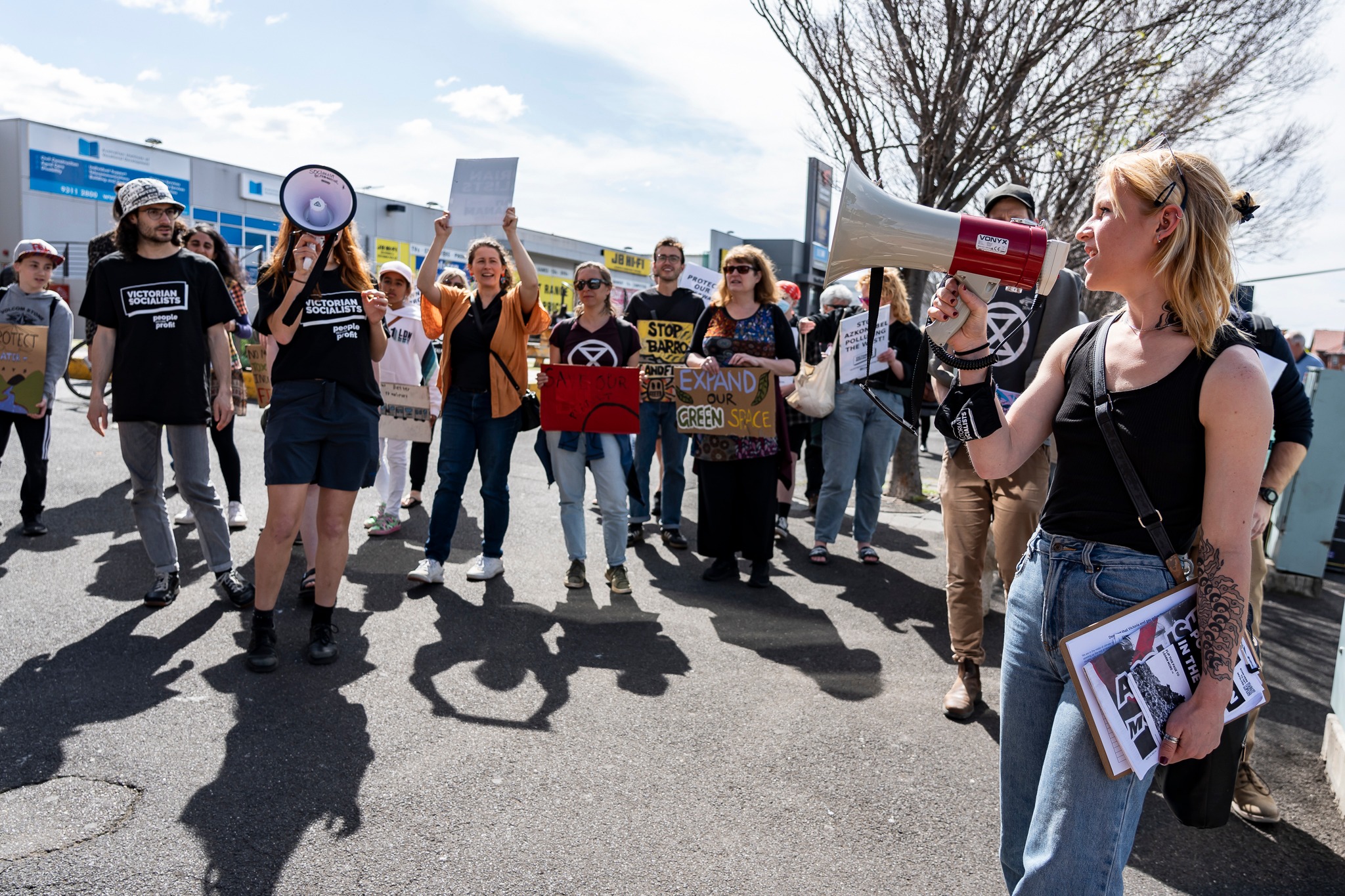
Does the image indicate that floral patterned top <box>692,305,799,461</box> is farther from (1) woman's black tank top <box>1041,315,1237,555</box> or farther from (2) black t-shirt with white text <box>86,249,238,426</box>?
(1) woman's black tank top <box>1041,315,1237,555</box>

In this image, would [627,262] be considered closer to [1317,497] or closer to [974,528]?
[1317,497]

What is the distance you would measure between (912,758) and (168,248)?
4.28m

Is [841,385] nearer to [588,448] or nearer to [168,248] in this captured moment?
[588,448]

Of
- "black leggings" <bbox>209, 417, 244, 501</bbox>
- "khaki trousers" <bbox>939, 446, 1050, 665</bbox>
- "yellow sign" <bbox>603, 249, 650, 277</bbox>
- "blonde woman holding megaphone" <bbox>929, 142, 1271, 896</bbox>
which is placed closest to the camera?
"blonde woman holding megaphone" <bbox>929, 142, 1271, 896</bbox>

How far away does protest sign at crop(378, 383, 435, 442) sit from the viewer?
20.1 ft

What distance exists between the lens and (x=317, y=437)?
13.1ft

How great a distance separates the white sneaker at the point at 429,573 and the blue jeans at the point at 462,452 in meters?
0.04

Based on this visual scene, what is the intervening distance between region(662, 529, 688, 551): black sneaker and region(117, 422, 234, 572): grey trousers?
3.05 meters

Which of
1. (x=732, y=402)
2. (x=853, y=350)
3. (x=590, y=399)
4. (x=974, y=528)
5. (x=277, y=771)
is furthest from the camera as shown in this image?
(x=853, y=350)

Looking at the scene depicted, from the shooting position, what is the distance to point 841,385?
652 cm

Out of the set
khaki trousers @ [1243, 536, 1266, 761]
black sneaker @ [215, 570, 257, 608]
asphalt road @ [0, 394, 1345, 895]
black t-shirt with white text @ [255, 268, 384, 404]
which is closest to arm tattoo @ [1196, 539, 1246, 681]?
asphalt road @ [0, 394, 1345, 895]

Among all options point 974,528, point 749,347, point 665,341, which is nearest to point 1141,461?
point 974,528

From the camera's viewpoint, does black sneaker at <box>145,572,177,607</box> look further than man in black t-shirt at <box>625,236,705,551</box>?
No

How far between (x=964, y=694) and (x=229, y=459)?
16.2 feet
